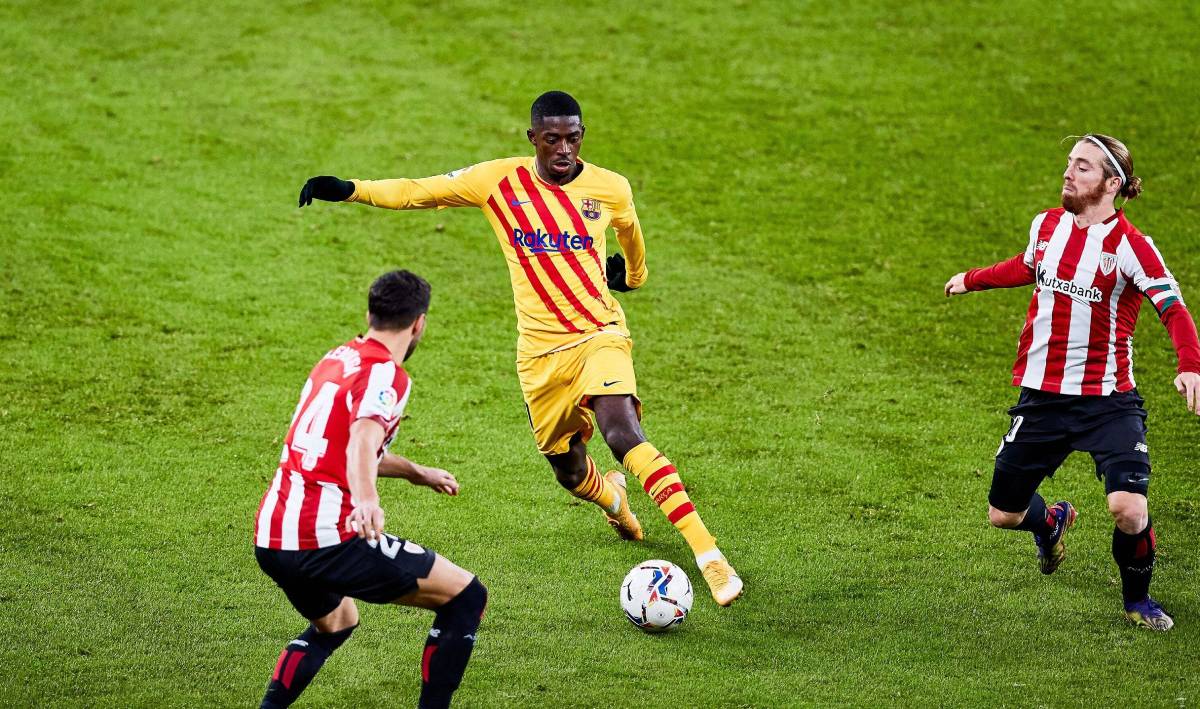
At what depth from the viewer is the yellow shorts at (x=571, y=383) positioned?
666cm

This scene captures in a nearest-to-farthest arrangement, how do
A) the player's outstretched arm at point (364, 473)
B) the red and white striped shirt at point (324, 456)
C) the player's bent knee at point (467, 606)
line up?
the player's outstretched arm at point (364, 473) → the red and white striped shirt at point (324, 456) → the player's bent knee at point (467, 606)

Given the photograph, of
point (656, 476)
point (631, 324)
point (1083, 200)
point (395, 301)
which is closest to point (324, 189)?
point (395, 301)

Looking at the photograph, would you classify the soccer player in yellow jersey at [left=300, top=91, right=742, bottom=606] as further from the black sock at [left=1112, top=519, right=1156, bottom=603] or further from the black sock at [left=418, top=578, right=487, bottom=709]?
the black sock at [left=1112, top=519, right=1156, bottom=603]

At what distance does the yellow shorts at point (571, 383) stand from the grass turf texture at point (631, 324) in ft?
2.75

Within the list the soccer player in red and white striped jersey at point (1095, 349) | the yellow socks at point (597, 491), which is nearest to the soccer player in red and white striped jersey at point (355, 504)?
the yellow socks at point (597, 491)

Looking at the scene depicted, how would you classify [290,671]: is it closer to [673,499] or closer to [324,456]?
[324,456]

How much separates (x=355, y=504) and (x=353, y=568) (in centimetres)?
33

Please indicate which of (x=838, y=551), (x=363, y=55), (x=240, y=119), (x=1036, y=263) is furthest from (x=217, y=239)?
(x=1036, y=263)

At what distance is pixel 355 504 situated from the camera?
472cm

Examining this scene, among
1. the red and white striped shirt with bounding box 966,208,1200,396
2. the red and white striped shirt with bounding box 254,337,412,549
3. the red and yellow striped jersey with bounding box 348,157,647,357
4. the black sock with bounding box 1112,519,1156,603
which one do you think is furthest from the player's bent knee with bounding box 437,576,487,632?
the black sock with bounding box 1112,519,1156,603

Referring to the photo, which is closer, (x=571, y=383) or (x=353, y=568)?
(x=353, y=568)

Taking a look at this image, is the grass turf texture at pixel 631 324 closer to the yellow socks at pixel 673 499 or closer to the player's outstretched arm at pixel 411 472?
the yellow socks at pixel 673 499

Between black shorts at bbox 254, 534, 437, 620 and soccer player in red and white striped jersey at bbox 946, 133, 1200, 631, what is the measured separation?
10.9ft

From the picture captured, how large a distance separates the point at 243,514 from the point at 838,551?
3649mm
